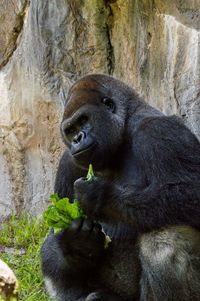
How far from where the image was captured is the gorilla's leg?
163 inches

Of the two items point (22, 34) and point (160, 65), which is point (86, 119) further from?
point (22, 34)

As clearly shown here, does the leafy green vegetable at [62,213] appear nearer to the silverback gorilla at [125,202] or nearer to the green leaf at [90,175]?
the silverback gorilla at [125,202]

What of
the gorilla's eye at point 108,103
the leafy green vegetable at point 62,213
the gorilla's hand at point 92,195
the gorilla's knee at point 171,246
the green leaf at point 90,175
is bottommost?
the leafy green vegetable at point 62,213

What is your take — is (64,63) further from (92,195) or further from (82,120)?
(92,195)

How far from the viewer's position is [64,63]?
20.8ft

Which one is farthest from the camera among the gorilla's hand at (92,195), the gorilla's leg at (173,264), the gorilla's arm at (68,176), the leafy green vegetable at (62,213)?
the gorilla's arm at (68,176)

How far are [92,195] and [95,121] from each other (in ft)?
1.85

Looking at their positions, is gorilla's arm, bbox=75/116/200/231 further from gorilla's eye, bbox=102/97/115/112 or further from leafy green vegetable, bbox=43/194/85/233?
gorilla's eye, bbox=102/97/115/112

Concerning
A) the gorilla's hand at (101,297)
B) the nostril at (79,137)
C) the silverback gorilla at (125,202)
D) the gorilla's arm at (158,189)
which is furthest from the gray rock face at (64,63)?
the gorilla's hand at (101,297)

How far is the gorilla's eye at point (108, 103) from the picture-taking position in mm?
4754

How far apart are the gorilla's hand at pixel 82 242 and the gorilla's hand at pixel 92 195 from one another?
15 centimetres

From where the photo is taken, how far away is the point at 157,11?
5711 millimetres

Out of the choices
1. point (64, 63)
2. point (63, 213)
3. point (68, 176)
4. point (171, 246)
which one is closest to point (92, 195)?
point (63, 213)

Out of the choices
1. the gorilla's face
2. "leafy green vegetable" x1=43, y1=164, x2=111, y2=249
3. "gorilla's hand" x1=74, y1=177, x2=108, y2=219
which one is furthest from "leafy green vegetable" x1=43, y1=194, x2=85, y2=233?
the gorilla's face
